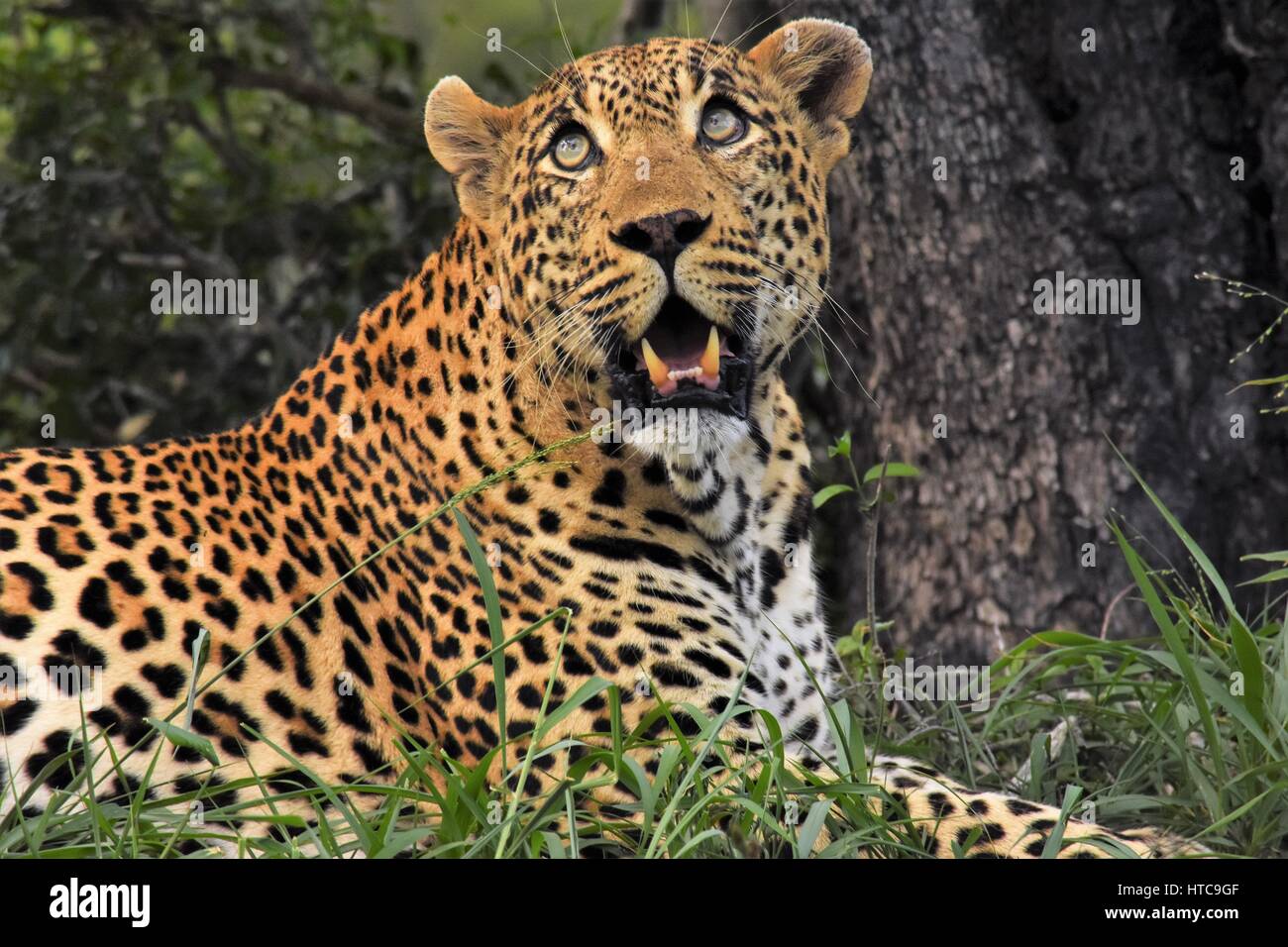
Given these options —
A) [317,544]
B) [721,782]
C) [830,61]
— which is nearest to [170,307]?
[317,544]

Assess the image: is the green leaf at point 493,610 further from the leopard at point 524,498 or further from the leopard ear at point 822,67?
the leopard ear at point 822,67

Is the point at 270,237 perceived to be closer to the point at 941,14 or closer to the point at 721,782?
the point at 941,14

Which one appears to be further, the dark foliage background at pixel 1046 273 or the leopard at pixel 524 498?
the dark foliage background at pixel 1046 273

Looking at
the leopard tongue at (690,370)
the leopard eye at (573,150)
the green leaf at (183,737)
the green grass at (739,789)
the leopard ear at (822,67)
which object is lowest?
the green grass at (739,789)

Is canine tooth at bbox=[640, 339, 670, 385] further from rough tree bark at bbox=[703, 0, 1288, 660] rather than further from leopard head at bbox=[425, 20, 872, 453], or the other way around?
rough tree bark at bbox=[703, 0, 1288, 660]

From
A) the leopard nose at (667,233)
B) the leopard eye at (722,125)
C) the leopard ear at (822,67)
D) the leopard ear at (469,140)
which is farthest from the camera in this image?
the leopard ear at (822,67)

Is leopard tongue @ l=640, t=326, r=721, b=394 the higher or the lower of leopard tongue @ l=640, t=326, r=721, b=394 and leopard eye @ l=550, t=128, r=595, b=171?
the lower

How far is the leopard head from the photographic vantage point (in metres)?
4.52

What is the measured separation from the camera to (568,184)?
15.8 ft

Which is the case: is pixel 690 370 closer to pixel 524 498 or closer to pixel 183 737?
pixel 524 498

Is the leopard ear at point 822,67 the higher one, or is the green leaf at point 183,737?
the leopard ear at point 822,67

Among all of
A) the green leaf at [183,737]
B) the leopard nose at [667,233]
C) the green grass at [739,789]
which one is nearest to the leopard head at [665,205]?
the leopard nose at [667,233]

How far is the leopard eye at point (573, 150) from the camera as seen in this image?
191 inches

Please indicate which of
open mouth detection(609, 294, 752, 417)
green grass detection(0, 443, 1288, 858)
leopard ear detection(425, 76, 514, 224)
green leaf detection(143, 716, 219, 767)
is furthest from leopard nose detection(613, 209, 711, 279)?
green leaf detection(143, 716, 219, 767)
